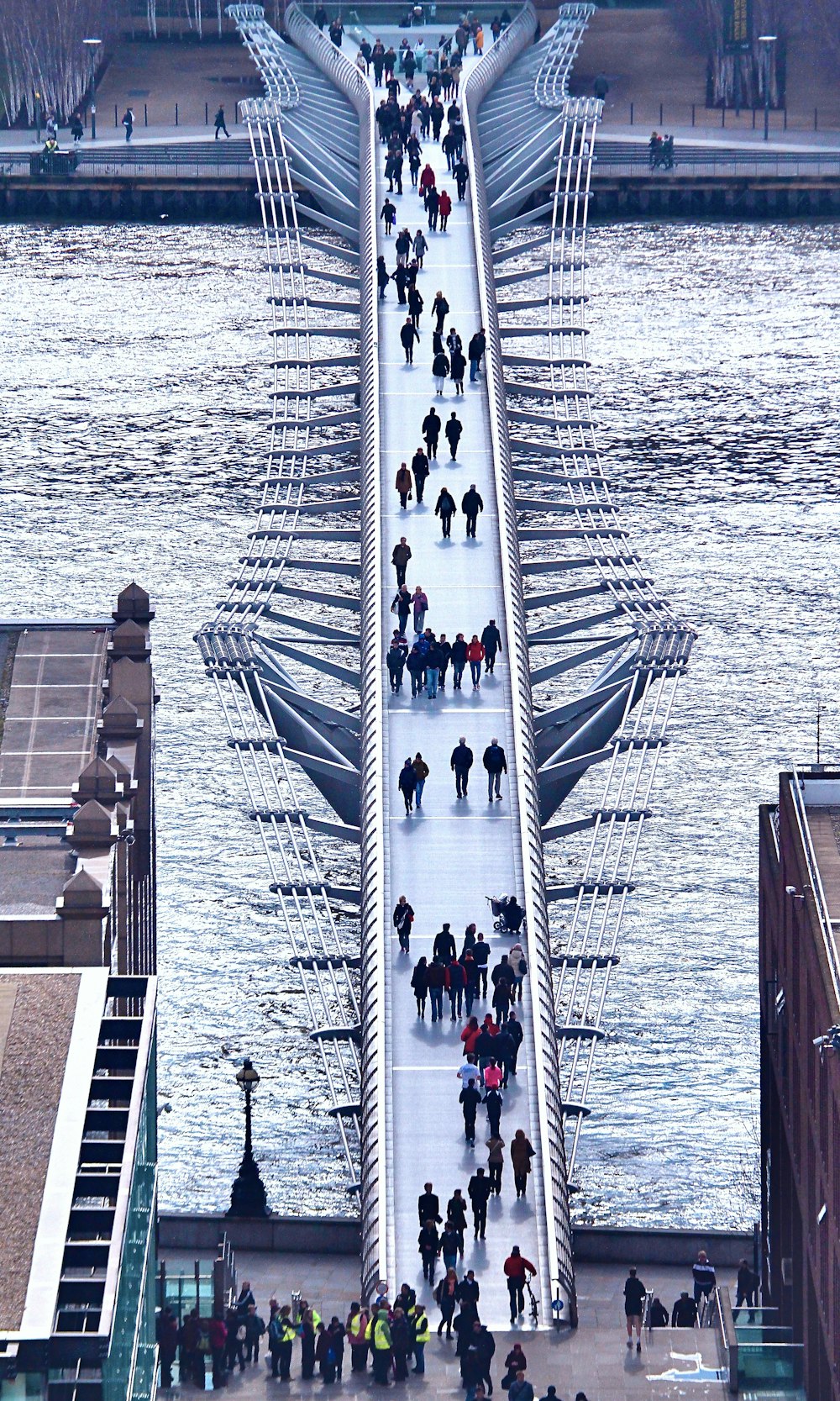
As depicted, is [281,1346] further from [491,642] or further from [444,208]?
[444,208]

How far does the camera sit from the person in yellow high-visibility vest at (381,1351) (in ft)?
185

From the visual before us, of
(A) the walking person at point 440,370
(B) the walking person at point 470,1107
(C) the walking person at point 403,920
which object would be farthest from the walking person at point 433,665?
(A) the walking person at point 440,370

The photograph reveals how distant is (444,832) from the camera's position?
7506cm

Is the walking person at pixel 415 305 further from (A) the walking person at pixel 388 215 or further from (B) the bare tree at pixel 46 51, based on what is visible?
(B) the bare tree at pixel 46 51

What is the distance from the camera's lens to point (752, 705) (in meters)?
99.3

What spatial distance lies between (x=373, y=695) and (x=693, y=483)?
40.1 meters

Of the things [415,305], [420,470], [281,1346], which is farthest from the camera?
[415,305]

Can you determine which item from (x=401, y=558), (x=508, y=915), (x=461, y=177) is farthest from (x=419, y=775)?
(x=461, y=177)

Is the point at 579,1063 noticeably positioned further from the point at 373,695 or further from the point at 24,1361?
the point at 24,1361

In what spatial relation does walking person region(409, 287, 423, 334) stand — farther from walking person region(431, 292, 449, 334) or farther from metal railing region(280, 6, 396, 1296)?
metal railing region(280, 6, 396, 1296)

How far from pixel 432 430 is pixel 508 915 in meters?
27.5

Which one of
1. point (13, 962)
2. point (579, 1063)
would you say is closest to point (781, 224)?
point (579, 1063)

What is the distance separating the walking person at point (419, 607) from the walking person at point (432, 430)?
10968mm

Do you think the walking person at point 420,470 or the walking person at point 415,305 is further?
the walking person at point 415,305
